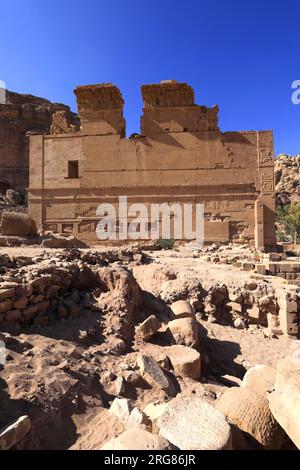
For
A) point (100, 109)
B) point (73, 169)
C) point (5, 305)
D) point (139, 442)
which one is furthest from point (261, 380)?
point (100, 109)

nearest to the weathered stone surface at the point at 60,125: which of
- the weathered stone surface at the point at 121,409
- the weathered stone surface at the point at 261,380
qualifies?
the weathered stone surface at the point at 261,380

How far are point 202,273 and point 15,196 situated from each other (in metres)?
22.2

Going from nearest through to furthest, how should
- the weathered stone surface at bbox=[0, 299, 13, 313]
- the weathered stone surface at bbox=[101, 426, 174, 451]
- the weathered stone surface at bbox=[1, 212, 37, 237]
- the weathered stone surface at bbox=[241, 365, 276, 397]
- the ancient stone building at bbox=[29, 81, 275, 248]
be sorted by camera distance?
the weathered stone surface at bbox=[101, 426, 174, 451] → the weathered stone surface at bbox=[241, 365, 276, 397] → the weathered stone surface at bbox=[0, 299, 13, 313] → the weathered stone surface at bbox=[1, 212, 37, 237] → the ancient stone building at bbox=[29, 81, 275, 248]

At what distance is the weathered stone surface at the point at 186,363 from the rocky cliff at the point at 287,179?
1253 inches

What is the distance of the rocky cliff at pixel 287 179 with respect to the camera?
33.2 m

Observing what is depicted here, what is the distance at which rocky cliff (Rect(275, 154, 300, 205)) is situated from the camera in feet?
109

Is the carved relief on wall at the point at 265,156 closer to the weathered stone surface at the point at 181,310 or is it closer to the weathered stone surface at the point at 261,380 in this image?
the weathered stone surface at the point at 181,310

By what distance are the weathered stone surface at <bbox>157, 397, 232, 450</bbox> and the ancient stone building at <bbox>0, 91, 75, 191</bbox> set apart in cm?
2996

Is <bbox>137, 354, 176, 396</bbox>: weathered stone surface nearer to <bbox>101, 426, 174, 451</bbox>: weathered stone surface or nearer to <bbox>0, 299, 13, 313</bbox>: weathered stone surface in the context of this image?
<bbox>101, 426, 174, 451</bbox>: weathered stone surface

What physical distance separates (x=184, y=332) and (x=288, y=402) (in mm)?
2255

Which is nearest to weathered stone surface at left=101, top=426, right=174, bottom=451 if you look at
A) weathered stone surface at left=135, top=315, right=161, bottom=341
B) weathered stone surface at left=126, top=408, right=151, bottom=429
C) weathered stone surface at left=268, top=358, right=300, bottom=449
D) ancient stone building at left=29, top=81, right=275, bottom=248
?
weathered stone surface at left=126, top=408, right=151, bottom=429

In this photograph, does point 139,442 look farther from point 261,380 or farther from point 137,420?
point 261,380

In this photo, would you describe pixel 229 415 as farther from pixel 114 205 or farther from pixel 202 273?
pixel 114 205

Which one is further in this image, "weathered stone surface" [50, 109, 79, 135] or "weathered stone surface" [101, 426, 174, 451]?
"weathered stone surface" [50, 109, 79, 135]
